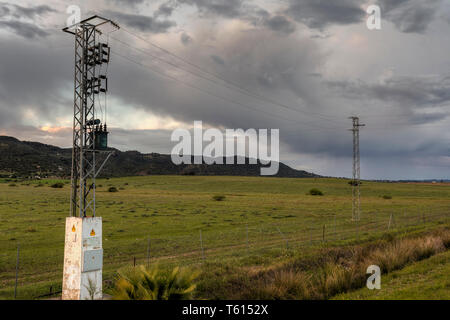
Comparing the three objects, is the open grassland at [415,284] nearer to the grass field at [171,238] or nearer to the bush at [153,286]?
the grass field at [171,238]

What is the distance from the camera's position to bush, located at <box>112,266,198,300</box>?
11367mm

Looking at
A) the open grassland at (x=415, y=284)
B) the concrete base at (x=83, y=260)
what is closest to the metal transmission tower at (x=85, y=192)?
the concrete base at (x=83, y=260)

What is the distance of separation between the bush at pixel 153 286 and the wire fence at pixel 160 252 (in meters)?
5.44

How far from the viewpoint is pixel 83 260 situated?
42.6ft

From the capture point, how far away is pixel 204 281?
→ 15859mm

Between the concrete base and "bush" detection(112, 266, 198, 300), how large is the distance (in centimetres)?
177

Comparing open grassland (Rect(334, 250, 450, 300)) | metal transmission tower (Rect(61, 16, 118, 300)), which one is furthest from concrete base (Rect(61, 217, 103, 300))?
open grassland (Rect(334, 250, 450, 300))

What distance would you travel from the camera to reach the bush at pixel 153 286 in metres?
11.4

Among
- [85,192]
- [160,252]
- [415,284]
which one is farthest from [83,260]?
[160,252]

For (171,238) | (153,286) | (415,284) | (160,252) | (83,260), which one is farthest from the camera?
(171,238)

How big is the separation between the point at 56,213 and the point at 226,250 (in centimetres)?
3215

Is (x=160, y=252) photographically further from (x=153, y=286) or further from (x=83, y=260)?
(x=153, y=286)

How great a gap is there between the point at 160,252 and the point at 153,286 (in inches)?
574
